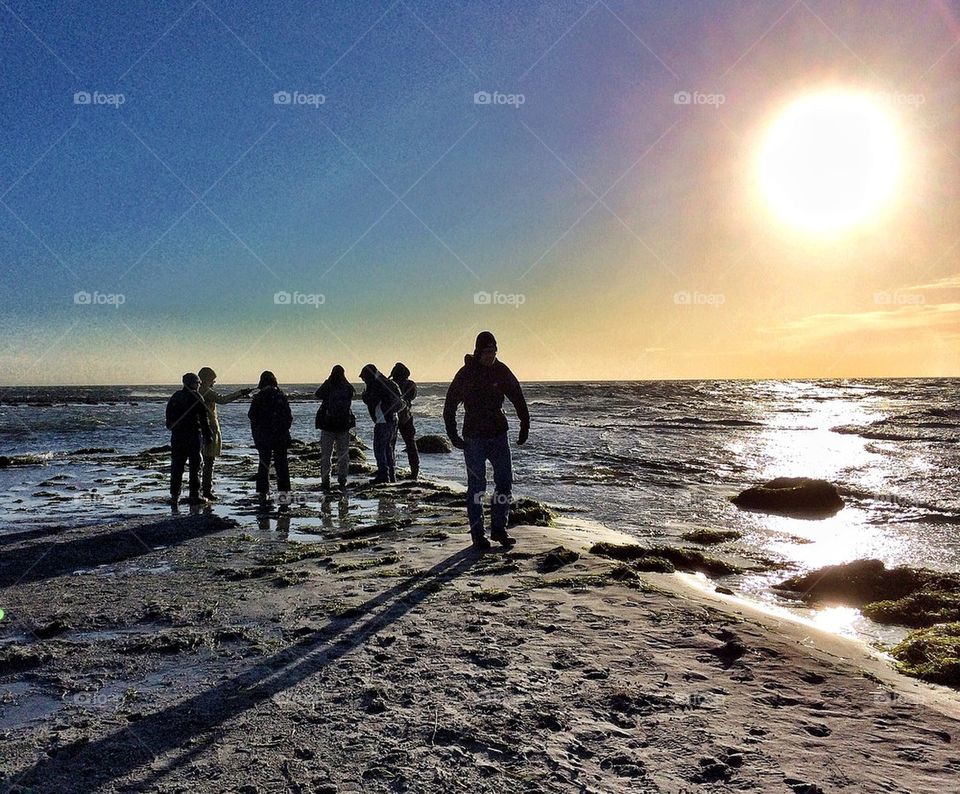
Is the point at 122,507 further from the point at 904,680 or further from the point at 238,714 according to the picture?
the point at 904,680

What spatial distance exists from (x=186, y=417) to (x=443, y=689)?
8.65 meters

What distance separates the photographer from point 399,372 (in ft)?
44.6

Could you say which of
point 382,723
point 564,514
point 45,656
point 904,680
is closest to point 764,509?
point 564,514

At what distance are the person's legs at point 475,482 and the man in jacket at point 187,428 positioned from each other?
5839mm

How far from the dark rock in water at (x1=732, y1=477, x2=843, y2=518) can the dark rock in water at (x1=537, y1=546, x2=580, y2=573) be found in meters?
7.50

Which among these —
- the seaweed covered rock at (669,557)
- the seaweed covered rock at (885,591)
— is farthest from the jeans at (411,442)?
the seaweed covered rock at (885,591)

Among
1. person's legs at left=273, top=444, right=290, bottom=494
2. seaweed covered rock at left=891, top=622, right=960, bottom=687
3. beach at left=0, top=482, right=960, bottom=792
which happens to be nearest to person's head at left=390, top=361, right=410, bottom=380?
person's legs at left=273, top=444, right=290, bottom=494

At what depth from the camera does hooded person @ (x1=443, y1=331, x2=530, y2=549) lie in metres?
7.43

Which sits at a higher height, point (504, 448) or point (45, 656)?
point (504, 448)

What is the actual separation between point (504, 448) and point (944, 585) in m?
5.17

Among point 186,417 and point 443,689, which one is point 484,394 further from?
point 186,417

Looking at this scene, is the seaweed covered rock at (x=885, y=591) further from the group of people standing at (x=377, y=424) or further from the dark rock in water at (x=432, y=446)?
the dark rock in water at (x=432, y=446)

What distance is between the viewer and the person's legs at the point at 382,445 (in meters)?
13.4

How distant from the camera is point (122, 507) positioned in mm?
11078
